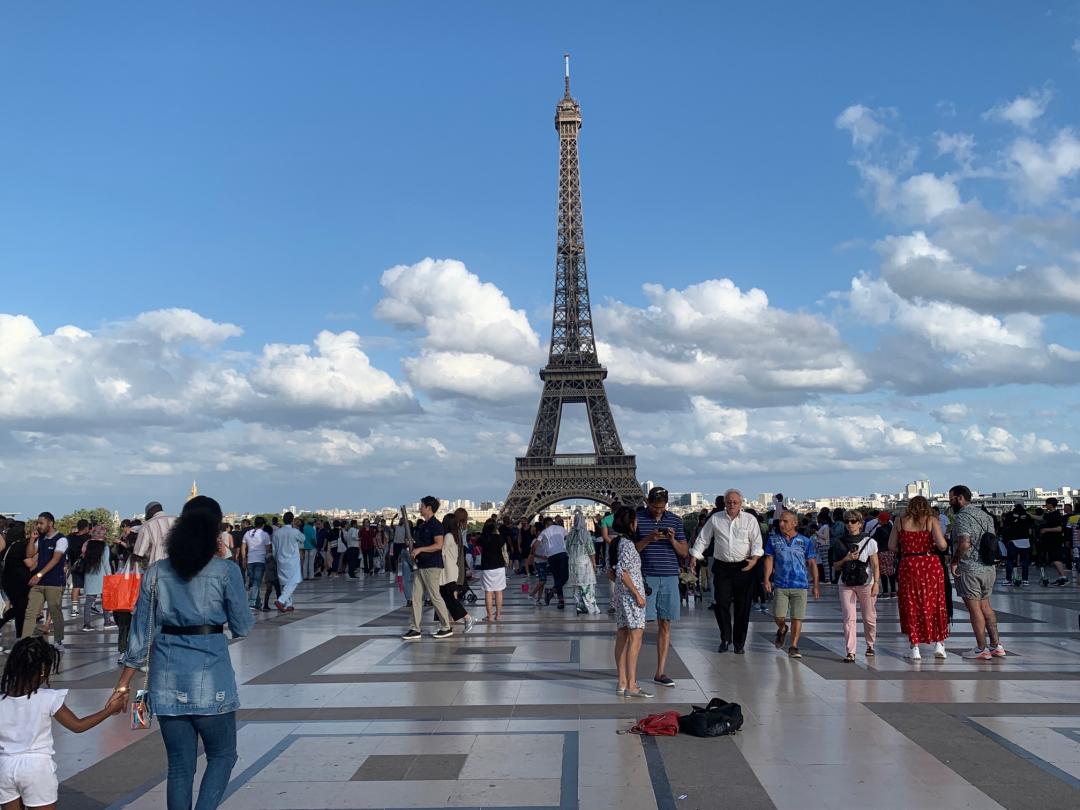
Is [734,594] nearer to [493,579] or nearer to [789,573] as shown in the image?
[789,573]

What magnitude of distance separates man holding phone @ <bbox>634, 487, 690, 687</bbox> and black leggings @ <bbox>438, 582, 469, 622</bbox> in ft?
15.4

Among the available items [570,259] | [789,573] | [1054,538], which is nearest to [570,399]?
[570,259]

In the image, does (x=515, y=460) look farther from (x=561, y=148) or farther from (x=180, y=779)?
(x=180, y=779)

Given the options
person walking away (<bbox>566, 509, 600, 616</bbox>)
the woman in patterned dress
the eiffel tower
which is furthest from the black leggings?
the eiffel tower

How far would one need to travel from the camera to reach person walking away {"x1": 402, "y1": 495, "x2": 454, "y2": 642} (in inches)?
516

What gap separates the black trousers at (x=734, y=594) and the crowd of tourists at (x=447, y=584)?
0.02 meters

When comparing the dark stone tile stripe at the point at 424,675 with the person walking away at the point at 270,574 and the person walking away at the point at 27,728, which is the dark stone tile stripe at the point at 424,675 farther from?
the person walking away at the point at 270,574

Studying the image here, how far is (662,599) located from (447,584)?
4919mm

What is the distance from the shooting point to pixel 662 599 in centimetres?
985

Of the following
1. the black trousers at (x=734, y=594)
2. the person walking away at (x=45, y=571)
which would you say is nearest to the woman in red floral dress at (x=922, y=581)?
the black trousers at (x=734, y=594)

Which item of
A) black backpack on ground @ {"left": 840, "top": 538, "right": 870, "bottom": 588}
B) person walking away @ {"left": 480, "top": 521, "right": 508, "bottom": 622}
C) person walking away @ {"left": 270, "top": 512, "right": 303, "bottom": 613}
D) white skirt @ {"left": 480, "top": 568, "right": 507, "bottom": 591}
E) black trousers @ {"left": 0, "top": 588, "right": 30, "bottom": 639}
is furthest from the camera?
person walking away @ {"left": 270, "top": 512, "right": 303, "bottom": 613}

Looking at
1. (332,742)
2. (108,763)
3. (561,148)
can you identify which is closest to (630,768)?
(332,742)

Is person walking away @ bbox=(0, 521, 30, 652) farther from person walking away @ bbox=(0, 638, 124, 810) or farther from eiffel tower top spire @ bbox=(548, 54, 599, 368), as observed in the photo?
eiffel tower top spire @ bbox=(548, 54, 599, 368)

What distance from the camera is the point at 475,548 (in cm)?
2808
